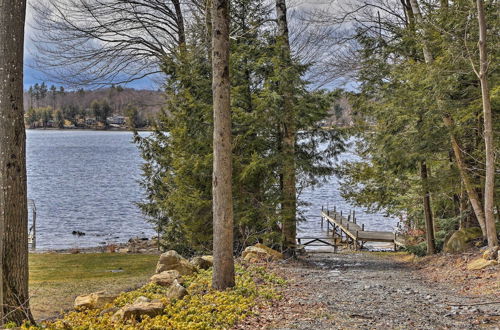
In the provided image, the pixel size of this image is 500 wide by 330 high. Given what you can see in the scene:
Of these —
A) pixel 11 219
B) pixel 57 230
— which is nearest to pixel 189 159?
pixel 11 219

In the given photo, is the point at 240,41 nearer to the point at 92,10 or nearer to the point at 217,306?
the point at 92,10

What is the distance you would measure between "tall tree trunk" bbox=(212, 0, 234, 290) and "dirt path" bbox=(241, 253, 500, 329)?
3.83 ft

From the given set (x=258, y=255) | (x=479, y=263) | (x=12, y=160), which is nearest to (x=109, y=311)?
(x=12, y=160)

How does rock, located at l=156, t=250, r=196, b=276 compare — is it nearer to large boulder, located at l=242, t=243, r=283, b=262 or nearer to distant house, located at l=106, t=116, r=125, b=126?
large boulder, located at l=242, t=243, r=283, b=262

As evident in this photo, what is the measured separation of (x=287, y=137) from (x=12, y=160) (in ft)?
24.7

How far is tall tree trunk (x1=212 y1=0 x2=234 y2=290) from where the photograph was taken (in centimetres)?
714

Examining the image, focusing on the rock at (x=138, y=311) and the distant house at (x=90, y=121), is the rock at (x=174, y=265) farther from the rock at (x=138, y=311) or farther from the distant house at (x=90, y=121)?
the distant house at (x=90, y=121)

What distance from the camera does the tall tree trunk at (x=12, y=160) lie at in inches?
211

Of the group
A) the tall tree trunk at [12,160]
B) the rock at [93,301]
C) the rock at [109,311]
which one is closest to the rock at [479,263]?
the rock at [109,311]

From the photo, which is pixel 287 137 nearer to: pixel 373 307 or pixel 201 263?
pixel 201 263

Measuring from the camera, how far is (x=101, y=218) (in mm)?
34031

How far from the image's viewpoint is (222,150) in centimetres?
724

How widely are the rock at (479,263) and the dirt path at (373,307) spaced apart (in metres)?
1.17

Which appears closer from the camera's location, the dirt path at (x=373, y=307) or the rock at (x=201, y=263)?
the dirt path at (x=373, y=307)
